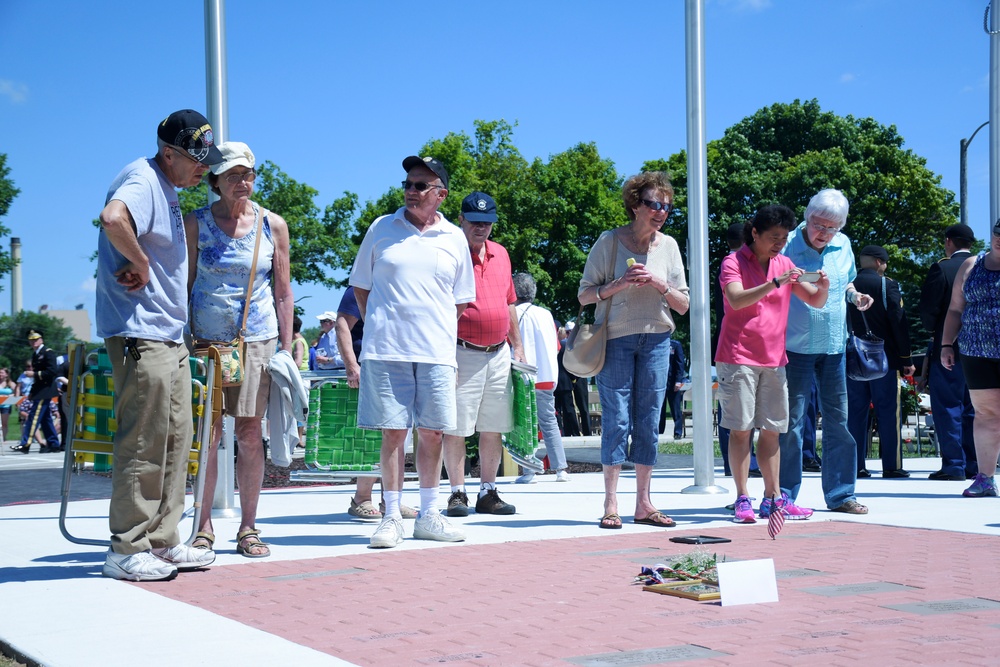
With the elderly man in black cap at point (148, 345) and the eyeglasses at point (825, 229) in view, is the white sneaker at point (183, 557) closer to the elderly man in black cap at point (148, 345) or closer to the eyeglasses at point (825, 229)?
the elderly man in black cap at point (148, 345)

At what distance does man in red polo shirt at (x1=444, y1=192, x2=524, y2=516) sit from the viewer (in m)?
7.88

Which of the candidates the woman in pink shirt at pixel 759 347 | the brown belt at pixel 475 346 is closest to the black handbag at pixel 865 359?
the woman in pink shirt at pixel 759 347

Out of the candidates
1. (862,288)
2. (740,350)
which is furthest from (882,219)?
(740,350)

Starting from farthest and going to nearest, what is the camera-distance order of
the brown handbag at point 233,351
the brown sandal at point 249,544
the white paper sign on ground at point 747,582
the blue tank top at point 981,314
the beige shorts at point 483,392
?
the blue tank top at point 981,314, the beige shorts at point 483,392, the brown sandal at point 249,544, the brown handbag at point 233,351, the white paper sign on ground at point 747,582

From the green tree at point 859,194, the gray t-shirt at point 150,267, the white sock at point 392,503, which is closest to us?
the gray t-shirt at point 150,267

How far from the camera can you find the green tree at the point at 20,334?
2963 inches

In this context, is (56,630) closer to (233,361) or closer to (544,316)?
(233,361)

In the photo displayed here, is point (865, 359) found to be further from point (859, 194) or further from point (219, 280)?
point (859, 194)

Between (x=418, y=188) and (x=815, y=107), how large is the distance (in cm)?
4608

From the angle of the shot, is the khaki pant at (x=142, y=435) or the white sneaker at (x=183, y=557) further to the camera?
the white sneaker at (x=183, y=557)

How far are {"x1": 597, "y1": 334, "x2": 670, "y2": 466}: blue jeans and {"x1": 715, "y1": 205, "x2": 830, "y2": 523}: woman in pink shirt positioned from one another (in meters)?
0.45

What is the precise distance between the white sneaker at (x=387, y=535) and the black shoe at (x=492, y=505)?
5.70ft

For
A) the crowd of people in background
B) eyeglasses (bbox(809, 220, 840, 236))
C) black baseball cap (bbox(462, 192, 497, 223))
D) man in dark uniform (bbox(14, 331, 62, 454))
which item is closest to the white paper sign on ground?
the crowd of people in background

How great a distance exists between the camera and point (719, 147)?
49.8 m
